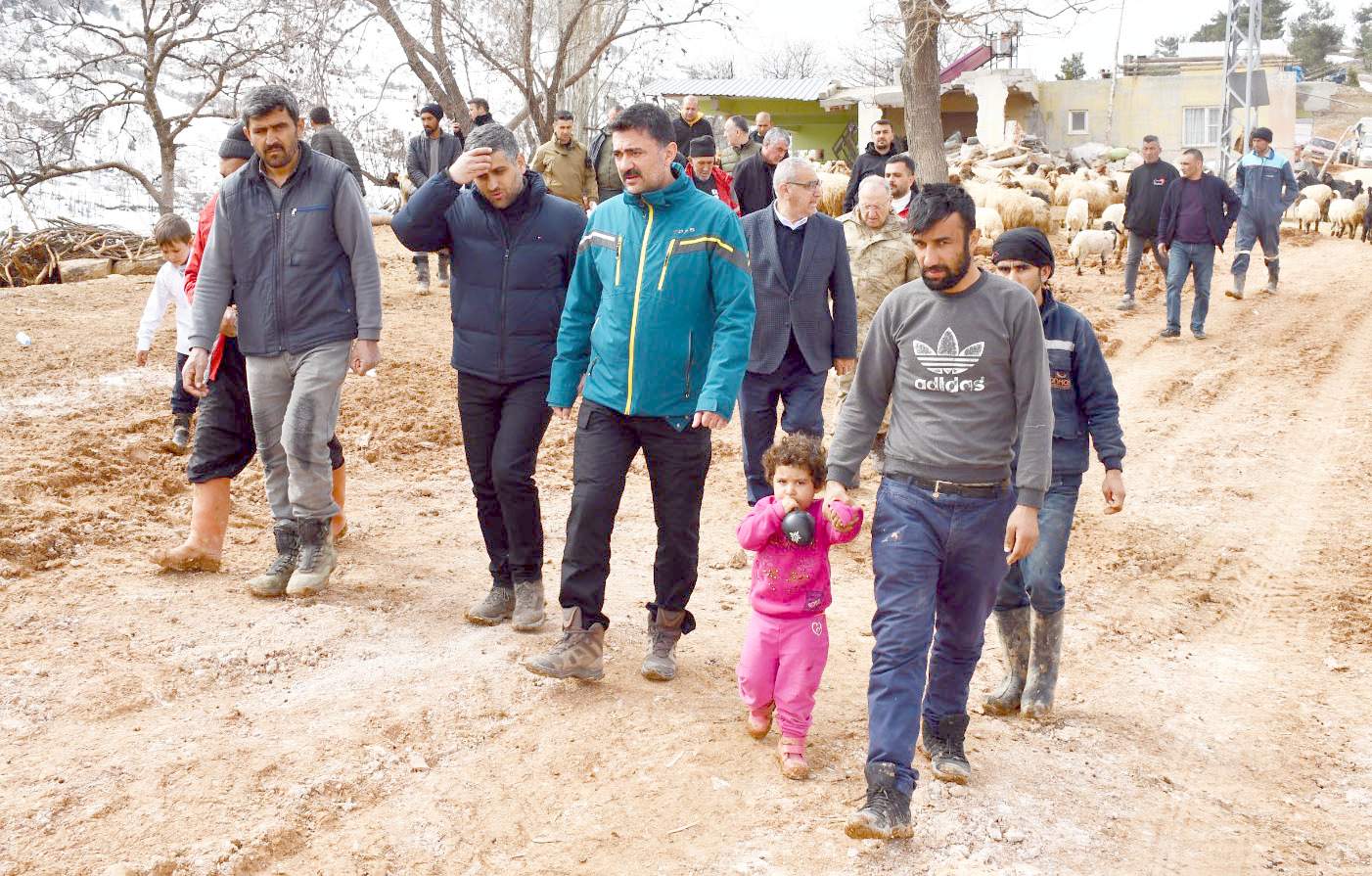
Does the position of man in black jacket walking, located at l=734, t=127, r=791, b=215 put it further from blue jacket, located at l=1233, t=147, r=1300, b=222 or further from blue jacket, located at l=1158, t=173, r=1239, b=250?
blue jacket, located at l=1233, t=147, r=1300, b=222

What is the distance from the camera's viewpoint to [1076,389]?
4805 mm

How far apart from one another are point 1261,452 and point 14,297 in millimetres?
12918


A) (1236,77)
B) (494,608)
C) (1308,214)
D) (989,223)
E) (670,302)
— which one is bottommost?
(494,608)

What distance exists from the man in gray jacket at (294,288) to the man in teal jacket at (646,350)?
4.14 ft

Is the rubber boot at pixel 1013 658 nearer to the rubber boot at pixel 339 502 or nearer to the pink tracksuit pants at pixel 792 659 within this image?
the pink tracksuit pants at pixel 792 659

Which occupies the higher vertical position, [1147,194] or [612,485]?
[1147,194]

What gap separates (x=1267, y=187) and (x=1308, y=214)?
33.7ft

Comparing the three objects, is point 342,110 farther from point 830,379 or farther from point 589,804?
point 589,804

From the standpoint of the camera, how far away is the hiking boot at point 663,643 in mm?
5035

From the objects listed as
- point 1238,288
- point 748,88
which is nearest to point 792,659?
point 1238,288

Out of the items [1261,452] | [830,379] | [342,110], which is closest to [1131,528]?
[1261,452]

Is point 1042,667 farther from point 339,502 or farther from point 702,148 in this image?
point 702,148

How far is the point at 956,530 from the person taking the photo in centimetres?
393

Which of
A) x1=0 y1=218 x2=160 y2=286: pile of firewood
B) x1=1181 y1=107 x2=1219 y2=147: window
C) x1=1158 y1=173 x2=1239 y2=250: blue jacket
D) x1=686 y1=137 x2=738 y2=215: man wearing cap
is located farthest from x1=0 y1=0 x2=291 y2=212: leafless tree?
x1=1181 y1=107 x2=1219 y2=147: window
